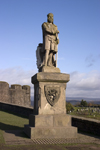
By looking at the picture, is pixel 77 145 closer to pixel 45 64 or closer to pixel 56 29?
pixel 45 64

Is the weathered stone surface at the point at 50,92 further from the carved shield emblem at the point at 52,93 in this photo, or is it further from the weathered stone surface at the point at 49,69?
the weathered stone surface at the point at 49,69

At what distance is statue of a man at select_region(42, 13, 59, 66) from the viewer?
779 cm

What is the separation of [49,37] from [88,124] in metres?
3.64

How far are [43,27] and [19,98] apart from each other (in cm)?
1807

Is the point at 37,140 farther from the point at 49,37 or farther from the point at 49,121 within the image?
the point at 49,37

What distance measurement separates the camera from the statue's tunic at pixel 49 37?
7793mm

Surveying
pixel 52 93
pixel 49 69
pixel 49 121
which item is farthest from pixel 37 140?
pixel 49 69

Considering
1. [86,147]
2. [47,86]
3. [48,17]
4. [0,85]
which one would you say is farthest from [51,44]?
[0,85]

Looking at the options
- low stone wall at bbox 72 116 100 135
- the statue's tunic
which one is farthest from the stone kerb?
the statue's tunic

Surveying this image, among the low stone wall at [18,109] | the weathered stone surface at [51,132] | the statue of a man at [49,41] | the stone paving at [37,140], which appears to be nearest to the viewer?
the stone paving at [37,140]

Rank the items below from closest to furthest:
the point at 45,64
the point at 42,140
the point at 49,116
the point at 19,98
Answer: the point at 42,140
the point at 49,116
the point at 45,64
the point at 19,98

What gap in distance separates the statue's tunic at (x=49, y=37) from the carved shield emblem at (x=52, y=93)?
1.55 metres

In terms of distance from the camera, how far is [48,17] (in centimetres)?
809

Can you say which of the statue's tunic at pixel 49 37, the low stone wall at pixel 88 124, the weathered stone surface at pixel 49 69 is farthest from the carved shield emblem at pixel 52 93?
the low stone wall at pixel 88 124
